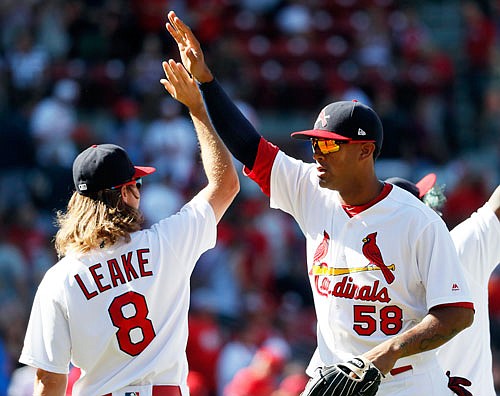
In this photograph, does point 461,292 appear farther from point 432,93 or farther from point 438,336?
point 432,93

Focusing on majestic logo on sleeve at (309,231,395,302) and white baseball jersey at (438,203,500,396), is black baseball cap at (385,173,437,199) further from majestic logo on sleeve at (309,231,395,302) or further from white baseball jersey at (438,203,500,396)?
majestic logo on sleeve at (309,231,395,302)

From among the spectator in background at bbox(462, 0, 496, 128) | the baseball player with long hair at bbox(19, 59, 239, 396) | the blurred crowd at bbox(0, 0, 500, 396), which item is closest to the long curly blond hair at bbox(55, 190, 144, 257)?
the baseball player with long hair at bbox(19, 59, 239, 396)

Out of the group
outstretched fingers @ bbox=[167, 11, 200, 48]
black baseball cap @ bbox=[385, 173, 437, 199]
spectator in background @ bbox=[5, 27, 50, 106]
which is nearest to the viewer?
outstretched fingers @ bbox=[167, 11, 200, 48]

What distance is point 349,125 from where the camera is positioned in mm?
4113

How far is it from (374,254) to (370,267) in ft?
0.19

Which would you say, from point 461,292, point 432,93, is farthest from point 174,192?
point 461,292

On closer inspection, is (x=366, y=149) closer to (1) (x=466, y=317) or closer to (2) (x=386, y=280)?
(2) (x=386, y=280)

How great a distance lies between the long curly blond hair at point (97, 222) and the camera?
4.12 m

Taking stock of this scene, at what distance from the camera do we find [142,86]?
1220 centimetres

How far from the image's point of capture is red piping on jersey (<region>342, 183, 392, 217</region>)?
13.7 feet

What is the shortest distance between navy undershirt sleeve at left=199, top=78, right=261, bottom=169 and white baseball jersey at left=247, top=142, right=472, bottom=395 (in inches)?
19.4

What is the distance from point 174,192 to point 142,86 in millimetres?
1812

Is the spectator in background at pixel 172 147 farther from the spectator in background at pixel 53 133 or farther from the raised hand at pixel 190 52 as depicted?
the raised hand at pixel 190 52

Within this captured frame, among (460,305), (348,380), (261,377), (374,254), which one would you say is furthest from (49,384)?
(261,377)
